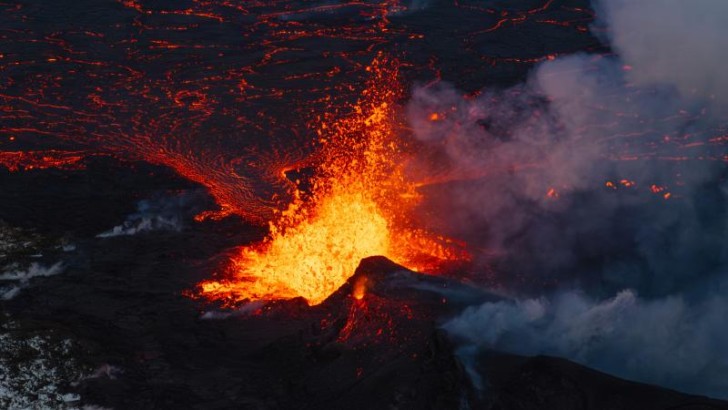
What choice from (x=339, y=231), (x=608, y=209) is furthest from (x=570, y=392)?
(x=339, y=231)

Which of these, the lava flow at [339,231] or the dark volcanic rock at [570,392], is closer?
the dark volcanic rock at [570,392]

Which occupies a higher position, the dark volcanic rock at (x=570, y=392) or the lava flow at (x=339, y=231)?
the dark volcanic rock at (x=570, y=392)

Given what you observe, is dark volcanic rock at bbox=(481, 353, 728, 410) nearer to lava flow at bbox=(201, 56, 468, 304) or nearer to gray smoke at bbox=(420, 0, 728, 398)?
gray smoke at bbox=(420, 0, 728, 398)

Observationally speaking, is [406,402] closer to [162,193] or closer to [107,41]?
[162,193]

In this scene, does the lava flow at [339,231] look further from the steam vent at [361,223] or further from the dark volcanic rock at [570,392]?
the dark volcanic rock at [570,392]

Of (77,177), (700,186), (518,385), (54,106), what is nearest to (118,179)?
(77,177)

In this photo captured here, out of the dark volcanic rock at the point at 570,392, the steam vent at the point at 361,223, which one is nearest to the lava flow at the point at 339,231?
the steam vent at the point at 361,223

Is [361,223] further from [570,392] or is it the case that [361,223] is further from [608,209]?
[570,392]

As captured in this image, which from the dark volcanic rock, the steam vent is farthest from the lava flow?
the dark volcanic rock
